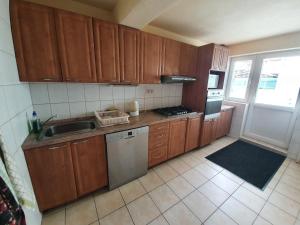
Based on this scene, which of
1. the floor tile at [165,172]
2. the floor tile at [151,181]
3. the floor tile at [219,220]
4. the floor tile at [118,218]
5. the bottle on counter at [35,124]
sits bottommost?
the floor tile at [118,218]

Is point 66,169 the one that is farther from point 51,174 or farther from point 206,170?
point 206,170

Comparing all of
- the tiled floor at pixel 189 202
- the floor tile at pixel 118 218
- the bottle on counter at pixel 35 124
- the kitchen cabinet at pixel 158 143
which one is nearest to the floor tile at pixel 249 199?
the tiled floor at pixel 189 202

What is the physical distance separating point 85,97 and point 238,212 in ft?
8.12

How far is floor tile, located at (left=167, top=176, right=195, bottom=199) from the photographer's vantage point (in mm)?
1795

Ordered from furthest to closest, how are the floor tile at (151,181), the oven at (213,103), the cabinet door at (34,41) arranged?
the oven at (213,103) < the floor tile at (151,181) < the cabinet door at (34,41)

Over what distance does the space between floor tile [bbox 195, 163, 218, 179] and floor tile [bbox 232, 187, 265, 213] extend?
0.39 metres

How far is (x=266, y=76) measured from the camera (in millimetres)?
3012

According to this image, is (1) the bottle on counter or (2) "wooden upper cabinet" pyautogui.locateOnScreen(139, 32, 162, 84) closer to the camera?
(1) the bottle on counter

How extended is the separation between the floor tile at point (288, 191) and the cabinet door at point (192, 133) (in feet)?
4.36

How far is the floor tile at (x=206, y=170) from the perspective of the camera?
84.9 inches

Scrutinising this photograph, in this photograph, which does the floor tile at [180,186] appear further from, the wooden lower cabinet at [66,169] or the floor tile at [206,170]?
the wooden lower cabinet at [66,169]

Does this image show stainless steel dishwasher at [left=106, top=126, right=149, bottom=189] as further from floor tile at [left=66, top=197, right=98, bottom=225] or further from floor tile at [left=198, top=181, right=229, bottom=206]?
floor tile at [left=198, top=181, right=229, bottom=206]

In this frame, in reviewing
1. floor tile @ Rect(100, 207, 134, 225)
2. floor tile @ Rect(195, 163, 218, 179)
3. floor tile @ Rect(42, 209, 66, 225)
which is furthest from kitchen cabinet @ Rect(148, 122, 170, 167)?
floor tile @ Rect(42, 209, 66, 225)

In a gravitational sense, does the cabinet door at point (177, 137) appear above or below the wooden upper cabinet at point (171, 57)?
below
